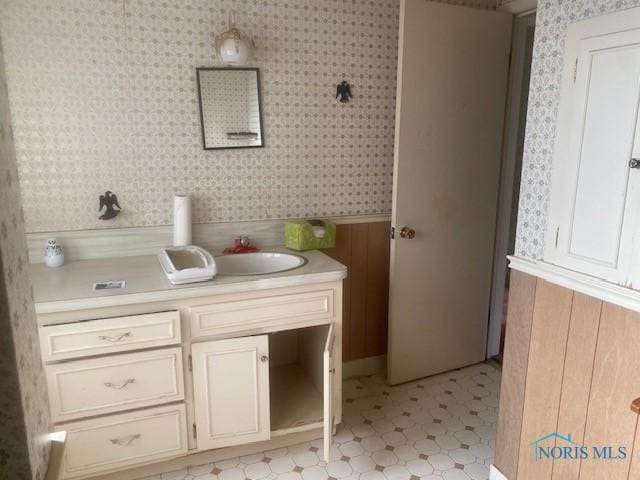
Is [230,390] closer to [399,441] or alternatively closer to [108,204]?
[399,441]

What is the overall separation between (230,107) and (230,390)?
126 centimetres

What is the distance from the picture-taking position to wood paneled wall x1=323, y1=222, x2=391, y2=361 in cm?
256

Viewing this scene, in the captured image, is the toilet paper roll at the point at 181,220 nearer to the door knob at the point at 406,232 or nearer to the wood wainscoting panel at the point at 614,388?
the door knob at the point at 406,232

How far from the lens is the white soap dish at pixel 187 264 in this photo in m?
1.74

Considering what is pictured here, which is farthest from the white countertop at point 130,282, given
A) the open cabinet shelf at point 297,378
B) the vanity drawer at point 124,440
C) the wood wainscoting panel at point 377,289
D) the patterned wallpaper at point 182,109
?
the wood wainscoting panel at point 377,289

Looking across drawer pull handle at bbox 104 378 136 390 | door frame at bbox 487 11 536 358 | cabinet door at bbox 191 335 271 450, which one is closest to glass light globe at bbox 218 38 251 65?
cabinet door at bbox 191 335 271 450

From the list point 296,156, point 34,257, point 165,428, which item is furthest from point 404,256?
point 34,257

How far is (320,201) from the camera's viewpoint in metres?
2.45

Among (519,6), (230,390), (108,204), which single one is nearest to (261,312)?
(230,390)

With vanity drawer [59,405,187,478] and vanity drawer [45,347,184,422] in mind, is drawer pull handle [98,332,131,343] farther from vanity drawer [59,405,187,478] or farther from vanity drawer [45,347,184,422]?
vanity drawer [59,405,187,478]

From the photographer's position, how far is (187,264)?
2.00m

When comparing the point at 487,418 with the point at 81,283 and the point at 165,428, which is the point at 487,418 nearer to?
the point at 165,428

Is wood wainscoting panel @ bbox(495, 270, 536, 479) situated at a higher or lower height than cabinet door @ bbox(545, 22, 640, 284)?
lower

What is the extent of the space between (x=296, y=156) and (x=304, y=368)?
1105mm
